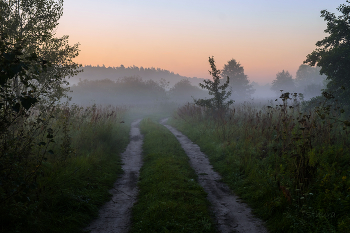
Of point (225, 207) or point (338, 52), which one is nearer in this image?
point (225, 207)

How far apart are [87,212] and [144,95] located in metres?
65.6

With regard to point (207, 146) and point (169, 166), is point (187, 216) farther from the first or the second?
point (207, 146)

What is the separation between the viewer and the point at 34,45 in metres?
9.81

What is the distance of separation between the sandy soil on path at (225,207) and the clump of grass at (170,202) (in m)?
0.31

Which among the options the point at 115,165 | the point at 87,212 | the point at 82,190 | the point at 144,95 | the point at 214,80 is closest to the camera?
the point at 87,212

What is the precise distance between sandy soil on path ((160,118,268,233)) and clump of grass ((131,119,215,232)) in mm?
307

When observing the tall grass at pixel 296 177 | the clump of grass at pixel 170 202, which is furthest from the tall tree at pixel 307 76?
the clump of grass at pixel 170 202

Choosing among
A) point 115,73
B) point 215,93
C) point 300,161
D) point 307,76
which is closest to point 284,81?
point 307,76

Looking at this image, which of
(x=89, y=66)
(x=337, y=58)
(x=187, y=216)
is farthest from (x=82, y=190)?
(x=89, y=66)

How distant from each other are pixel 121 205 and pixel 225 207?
9.75 ft

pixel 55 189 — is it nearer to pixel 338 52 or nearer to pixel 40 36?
pixel 40 36

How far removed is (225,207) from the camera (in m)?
6.12

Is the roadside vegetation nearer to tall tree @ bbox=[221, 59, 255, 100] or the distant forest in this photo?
tall tree @ bbox=[221, 59, 255, 100]

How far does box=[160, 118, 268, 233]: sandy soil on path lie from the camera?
5.07 metres
